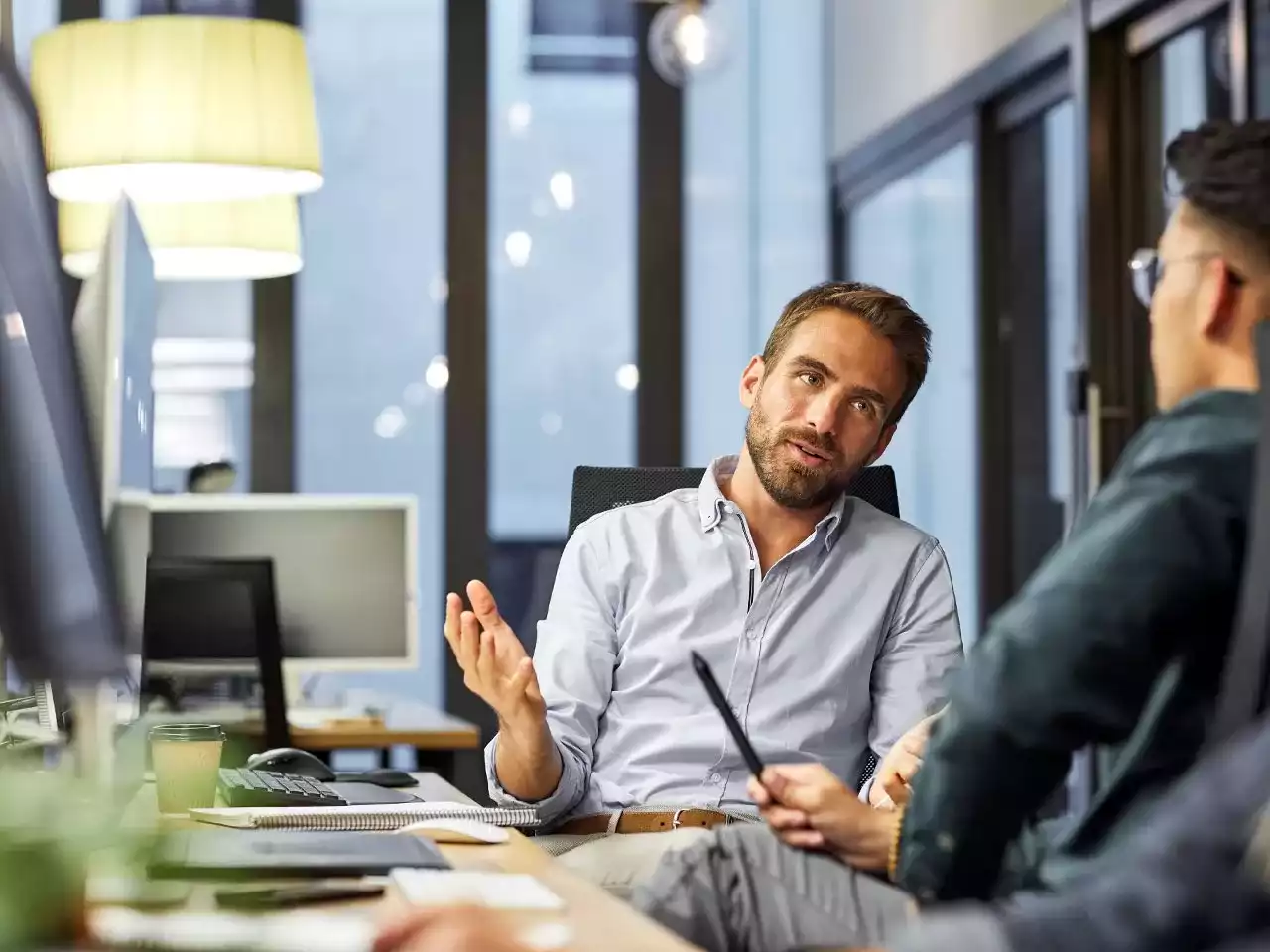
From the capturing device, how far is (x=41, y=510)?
1015 mm

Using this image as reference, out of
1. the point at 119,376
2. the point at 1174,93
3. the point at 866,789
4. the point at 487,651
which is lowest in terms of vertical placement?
the point at 866,789

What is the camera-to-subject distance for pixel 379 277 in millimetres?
5879

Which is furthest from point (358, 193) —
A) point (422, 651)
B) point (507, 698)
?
point (507, 698)

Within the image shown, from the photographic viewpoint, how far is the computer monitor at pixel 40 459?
0.98 metres

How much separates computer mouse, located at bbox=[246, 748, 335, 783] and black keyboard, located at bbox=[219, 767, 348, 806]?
24cm

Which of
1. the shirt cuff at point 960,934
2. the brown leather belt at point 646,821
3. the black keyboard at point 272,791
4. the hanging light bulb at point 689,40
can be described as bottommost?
the brown leather belt at point 646,821

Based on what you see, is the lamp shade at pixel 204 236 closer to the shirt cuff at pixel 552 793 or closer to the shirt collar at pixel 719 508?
the shirt collar at pixel 719 508

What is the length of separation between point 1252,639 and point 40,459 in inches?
31.9

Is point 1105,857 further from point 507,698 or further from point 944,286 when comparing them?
point 944,286

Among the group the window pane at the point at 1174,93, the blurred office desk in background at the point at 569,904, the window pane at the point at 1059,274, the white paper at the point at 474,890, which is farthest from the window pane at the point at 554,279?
the white paper at the point at 474,890

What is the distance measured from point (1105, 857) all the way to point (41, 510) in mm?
839

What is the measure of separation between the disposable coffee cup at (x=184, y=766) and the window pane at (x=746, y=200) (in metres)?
4.22

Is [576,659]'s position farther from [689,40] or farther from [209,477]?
[689,40]

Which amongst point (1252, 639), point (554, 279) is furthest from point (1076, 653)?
point (554, 279)
